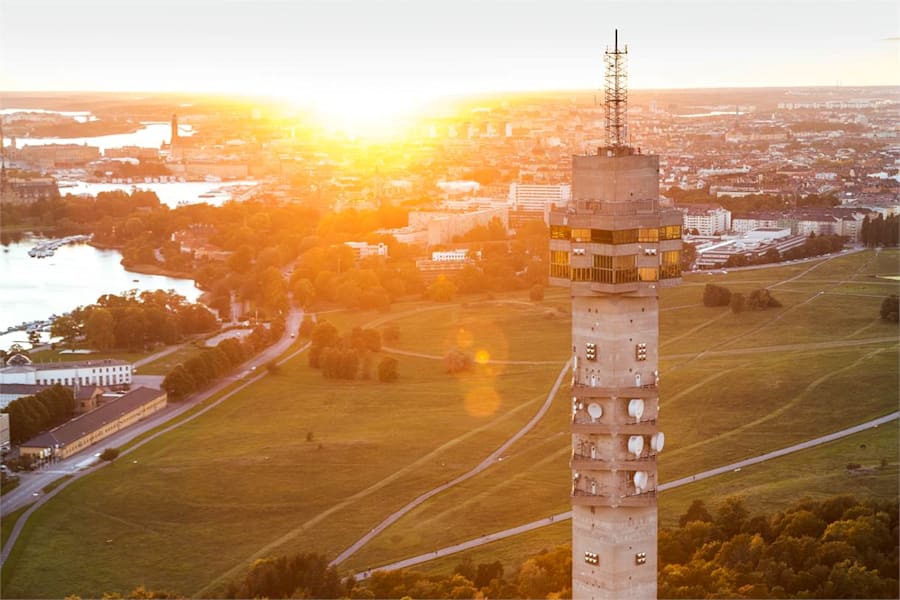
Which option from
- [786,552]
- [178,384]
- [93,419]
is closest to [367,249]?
[178,384]

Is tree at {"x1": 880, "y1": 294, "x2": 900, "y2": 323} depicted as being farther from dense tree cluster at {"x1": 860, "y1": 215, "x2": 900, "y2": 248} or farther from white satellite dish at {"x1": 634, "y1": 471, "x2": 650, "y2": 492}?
white satellite dish at {"x1": 634, "y1": 471, "x2": 650, "y2": 492}

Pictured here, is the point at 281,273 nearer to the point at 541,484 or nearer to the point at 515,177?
the point at 515,177

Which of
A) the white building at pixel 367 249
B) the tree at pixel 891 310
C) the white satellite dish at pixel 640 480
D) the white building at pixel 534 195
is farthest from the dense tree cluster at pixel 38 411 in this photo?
the white building at pixel 534 195

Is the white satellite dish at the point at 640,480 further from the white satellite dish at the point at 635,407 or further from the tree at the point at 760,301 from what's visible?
the tree at the point at 760,301

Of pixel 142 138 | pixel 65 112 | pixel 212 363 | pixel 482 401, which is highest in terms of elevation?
pixel 65 112

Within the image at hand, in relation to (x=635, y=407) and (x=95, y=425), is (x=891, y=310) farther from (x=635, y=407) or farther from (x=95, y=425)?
(x=635, y=407)

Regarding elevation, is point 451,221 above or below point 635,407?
below
